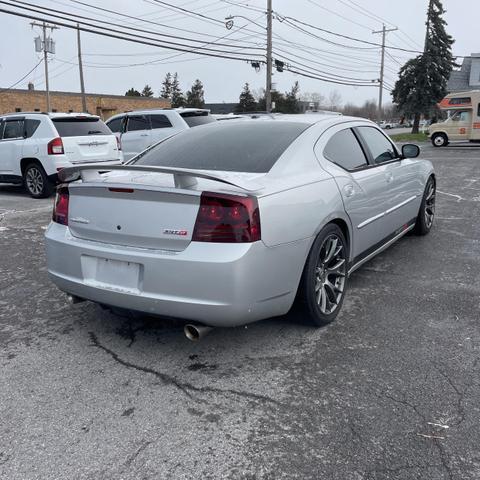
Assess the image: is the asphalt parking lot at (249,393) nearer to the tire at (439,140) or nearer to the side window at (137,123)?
the side window at (137,123)

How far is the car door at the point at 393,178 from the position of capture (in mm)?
4594

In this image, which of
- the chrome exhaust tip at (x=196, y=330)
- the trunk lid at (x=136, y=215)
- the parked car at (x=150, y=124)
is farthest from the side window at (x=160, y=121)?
the chrome exhaust tip at (x=196, y=330)

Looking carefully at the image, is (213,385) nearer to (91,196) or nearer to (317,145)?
(91,196)

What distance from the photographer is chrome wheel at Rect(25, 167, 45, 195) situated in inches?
388

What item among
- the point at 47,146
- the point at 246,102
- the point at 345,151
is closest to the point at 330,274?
the point at 345,151

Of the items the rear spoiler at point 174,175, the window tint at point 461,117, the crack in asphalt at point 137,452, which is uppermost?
the window tint at point 461,117

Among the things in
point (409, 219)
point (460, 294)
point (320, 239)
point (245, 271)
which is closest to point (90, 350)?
point (245, 271)

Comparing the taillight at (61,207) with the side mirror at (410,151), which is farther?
the side mirror at (410,151)

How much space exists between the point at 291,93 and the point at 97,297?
9023 centimetres

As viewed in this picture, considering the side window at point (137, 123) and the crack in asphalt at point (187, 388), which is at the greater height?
the side window at point (137, 123)

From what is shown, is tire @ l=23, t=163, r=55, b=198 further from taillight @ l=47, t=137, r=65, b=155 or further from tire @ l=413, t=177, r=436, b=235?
tire @ l=413, t=177, r=436, b=235

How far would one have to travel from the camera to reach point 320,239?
3.37 m

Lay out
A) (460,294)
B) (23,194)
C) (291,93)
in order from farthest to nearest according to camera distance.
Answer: (291,93) < (23,194) < (460,294)

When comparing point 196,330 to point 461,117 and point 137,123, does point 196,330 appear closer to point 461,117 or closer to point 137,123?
point 137,123
